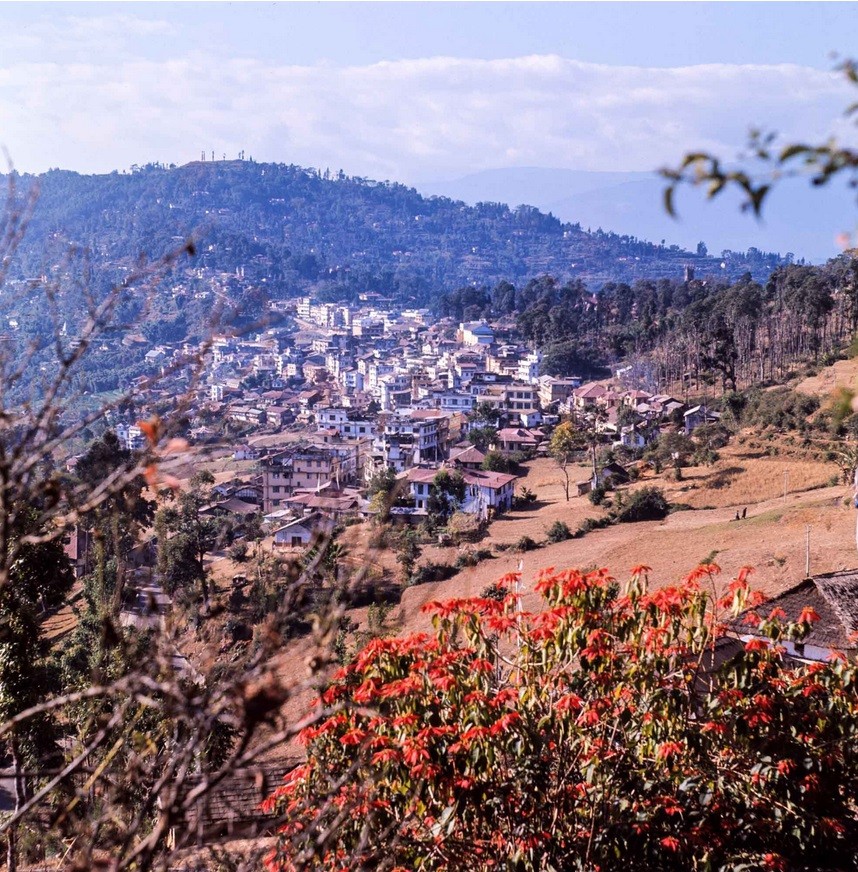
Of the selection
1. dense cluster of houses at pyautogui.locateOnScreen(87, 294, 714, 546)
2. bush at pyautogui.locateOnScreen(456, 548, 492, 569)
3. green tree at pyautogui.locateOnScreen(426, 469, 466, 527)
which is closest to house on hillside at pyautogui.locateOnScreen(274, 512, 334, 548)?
dense cluster of houses at pyautogui.locateOnScreen(87, 294, 714, 546)

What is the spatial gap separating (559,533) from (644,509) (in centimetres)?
194

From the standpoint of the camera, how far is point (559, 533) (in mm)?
17141

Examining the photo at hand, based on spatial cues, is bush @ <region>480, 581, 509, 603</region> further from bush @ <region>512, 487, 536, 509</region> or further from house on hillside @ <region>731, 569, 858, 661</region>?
bush @ <region>512, 487, 536, 509</region>

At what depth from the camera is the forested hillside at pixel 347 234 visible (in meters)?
78.4

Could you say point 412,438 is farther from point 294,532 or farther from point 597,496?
point 294,532

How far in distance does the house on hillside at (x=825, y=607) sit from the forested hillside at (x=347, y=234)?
64.1m

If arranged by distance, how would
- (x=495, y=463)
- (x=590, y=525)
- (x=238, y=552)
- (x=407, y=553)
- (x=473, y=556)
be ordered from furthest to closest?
1. (x=495, y=463)
2. (x=590, y=525)
3. (x=238, y=552)
4. (x=407, y=553)
5. (x=473, y=556)

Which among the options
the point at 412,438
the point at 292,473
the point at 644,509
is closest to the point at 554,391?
the point at 412,438

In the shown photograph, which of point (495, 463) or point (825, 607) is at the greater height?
point (825, 607)

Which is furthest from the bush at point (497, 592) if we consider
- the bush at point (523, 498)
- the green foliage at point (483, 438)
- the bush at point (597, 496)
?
the green foliage at point (483, 438)

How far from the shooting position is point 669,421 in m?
25.7

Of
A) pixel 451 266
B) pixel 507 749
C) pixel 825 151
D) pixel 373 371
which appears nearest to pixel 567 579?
pixel 507 749

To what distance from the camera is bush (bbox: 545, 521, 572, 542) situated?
17.1 metres

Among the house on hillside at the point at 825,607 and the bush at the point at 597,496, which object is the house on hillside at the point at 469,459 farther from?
the house on hillside at the point at 825,607
